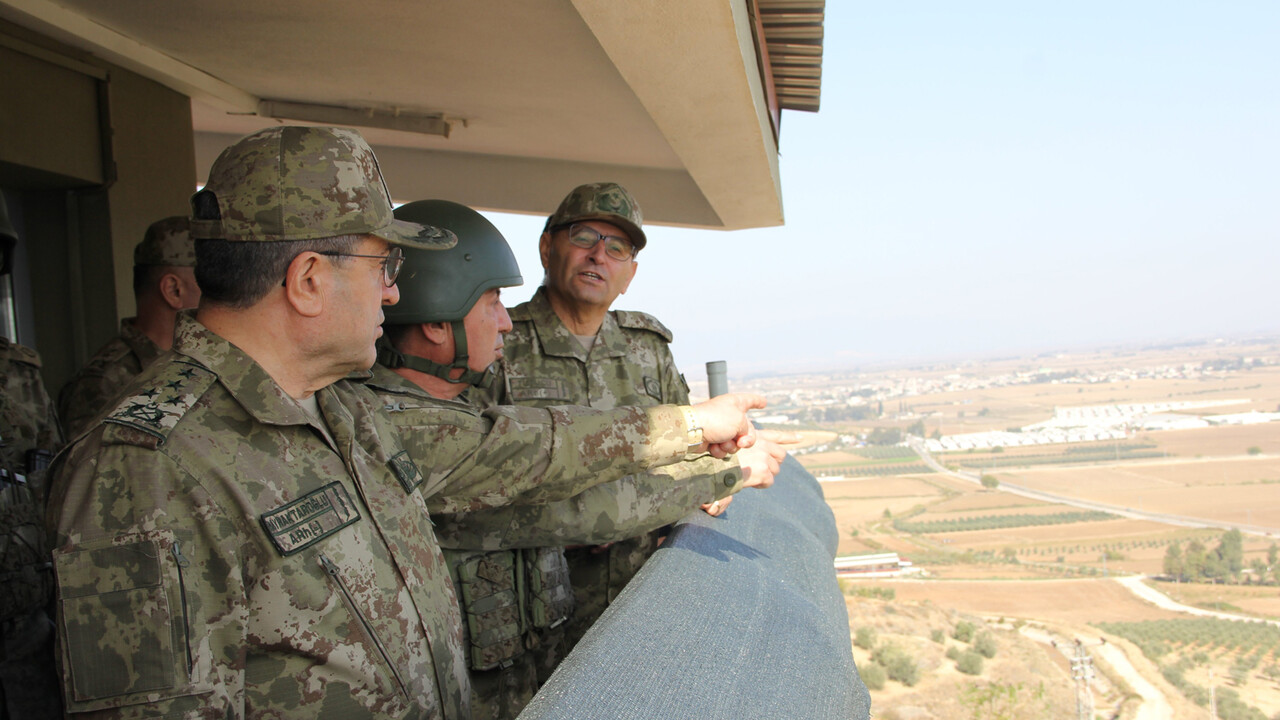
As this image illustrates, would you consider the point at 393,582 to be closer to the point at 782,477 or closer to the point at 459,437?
the point at 459,437

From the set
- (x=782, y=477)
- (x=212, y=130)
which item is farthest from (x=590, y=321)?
(x=212, y=130)

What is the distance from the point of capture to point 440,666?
170 cm

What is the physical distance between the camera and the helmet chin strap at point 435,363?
2387 millimetres

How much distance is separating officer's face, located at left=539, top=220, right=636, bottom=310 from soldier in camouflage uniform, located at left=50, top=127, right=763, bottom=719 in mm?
1653

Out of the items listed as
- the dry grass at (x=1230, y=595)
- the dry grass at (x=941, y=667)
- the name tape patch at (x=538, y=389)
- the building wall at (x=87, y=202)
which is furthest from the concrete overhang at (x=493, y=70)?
the dry grass at (x=1230, y=595)

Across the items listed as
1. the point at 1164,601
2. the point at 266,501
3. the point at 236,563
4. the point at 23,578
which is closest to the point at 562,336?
the point at 23,578

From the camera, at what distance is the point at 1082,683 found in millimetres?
19656

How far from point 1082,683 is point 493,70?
2104 cm

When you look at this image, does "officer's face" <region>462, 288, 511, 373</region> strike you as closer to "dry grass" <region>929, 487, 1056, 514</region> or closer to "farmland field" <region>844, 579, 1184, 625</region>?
"farmland field" <region>844, 579, 1184, 625</region>

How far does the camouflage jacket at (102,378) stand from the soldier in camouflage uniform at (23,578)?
1.24ft

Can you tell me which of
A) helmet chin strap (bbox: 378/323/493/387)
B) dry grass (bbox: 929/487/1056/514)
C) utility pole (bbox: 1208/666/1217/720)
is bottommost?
dry grass (bbox: 929/487/1056/514)

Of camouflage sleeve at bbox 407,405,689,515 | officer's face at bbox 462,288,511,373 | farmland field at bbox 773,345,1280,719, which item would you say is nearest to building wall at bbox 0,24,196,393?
officer's face at bbox 462,288,511,373

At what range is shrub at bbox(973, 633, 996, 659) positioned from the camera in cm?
1988

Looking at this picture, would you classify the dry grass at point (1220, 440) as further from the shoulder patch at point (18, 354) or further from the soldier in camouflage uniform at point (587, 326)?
the shoulder patch at point (18, 354)
